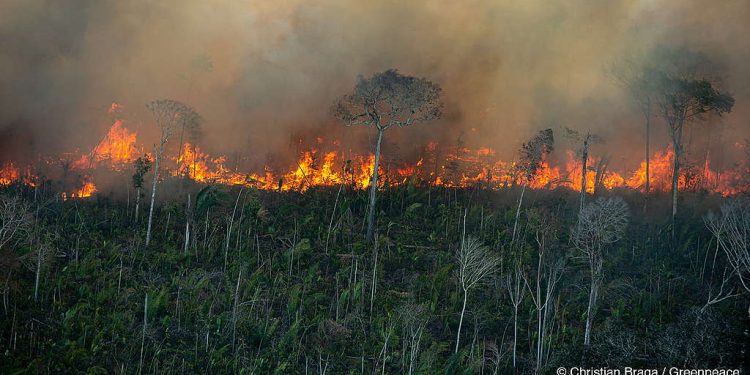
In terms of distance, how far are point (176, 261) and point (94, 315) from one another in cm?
873

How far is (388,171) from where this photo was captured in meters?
71.0

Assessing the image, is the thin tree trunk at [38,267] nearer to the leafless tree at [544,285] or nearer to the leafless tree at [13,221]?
the leafless tree at [13,221]

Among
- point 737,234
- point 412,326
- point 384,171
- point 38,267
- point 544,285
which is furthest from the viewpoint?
point 384,171

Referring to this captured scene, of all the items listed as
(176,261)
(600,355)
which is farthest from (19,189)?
(600,355)

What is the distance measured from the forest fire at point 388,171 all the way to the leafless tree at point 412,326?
78.6 ft

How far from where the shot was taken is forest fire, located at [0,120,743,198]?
66.2 metres

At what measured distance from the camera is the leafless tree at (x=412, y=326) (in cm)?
3941

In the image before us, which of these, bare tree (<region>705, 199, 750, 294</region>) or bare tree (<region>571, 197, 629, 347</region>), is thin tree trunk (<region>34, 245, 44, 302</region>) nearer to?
bare tree (<region>571, 197, 629, 347</region>)

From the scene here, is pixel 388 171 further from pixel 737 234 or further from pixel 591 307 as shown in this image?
pixel 737 234

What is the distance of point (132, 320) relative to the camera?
41500mm

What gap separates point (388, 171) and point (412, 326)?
33.7m

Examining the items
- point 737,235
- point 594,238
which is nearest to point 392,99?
point 594,238

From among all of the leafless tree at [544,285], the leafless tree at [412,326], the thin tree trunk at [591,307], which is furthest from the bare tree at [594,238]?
the leafless tree at [412,326]

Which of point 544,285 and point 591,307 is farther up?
point 544,285
